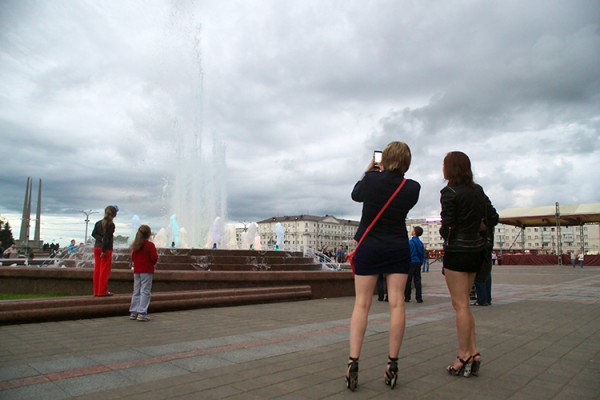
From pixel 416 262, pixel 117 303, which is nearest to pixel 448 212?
pixel 117 303

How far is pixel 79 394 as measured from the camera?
3385mm

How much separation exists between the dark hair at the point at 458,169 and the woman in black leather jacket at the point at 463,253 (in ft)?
0.05

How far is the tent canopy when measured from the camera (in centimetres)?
4749

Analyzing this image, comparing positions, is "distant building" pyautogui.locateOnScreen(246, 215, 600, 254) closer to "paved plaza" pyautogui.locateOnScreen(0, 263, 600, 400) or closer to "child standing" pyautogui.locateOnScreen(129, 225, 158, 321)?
"child standing" pyautogui.locateOnScreen(129, 225, 158, 321)

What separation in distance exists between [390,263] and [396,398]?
103cm

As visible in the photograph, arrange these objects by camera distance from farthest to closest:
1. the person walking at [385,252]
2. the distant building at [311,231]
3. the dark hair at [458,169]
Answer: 1. the distant building at [311,231]
2. the dark hair at [458,169]
3. the person walking at [385,252]

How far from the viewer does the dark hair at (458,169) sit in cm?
424

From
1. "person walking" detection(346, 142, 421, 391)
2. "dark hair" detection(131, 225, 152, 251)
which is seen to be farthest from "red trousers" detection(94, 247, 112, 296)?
"person walking" detection(346, 142, 421, 391)

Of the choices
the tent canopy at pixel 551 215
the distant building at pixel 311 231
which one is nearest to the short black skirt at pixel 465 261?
the tent canopy at pixel 551 215

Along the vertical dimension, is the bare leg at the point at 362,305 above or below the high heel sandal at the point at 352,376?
above

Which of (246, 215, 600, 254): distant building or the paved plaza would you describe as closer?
the paved plaza

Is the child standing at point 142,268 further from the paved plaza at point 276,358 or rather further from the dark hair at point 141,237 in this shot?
the paved plaza at point 276,358

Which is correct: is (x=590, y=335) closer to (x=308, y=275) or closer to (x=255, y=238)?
(x=308, y=275)

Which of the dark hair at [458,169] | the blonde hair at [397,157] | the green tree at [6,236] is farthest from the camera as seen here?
the green tree at [6,236]
